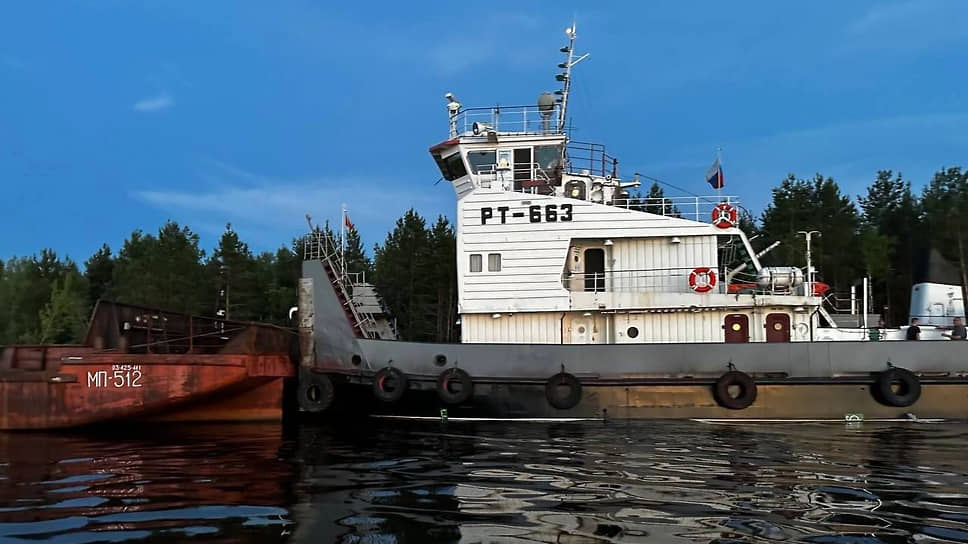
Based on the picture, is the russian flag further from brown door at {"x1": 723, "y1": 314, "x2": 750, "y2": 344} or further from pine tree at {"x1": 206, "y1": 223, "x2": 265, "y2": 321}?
pine tree at {"x1": 206, "y1": 223, "x2": 265, "y2": 321}

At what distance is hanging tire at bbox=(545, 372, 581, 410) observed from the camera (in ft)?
41.4

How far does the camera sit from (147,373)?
514 inches

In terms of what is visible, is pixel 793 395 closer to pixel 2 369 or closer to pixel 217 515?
pixel 217 515

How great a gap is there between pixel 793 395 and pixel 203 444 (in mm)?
10225

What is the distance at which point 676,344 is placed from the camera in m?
12.8

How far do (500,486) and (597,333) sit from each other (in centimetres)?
663

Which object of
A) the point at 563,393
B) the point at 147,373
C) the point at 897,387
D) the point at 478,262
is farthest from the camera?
the point at 478,262

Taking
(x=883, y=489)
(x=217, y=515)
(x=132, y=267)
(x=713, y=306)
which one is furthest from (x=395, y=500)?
(x=132, y=267)

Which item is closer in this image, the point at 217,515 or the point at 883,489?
the point at 217,515

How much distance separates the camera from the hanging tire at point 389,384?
13.0 m

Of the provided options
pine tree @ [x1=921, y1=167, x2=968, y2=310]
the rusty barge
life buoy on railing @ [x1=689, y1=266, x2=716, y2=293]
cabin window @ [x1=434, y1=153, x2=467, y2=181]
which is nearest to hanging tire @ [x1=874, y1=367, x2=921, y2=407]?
life buoy on railing @ [x1=689, y1=266, x2=716, y2=293]

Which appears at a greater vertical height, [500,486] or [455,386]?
[455,386]

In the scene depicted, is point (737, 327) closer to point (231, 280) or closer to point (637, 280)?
point (637, 280)

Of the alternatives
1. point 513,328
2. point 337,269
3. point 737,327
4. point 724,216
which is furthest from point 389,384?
point 724,216
